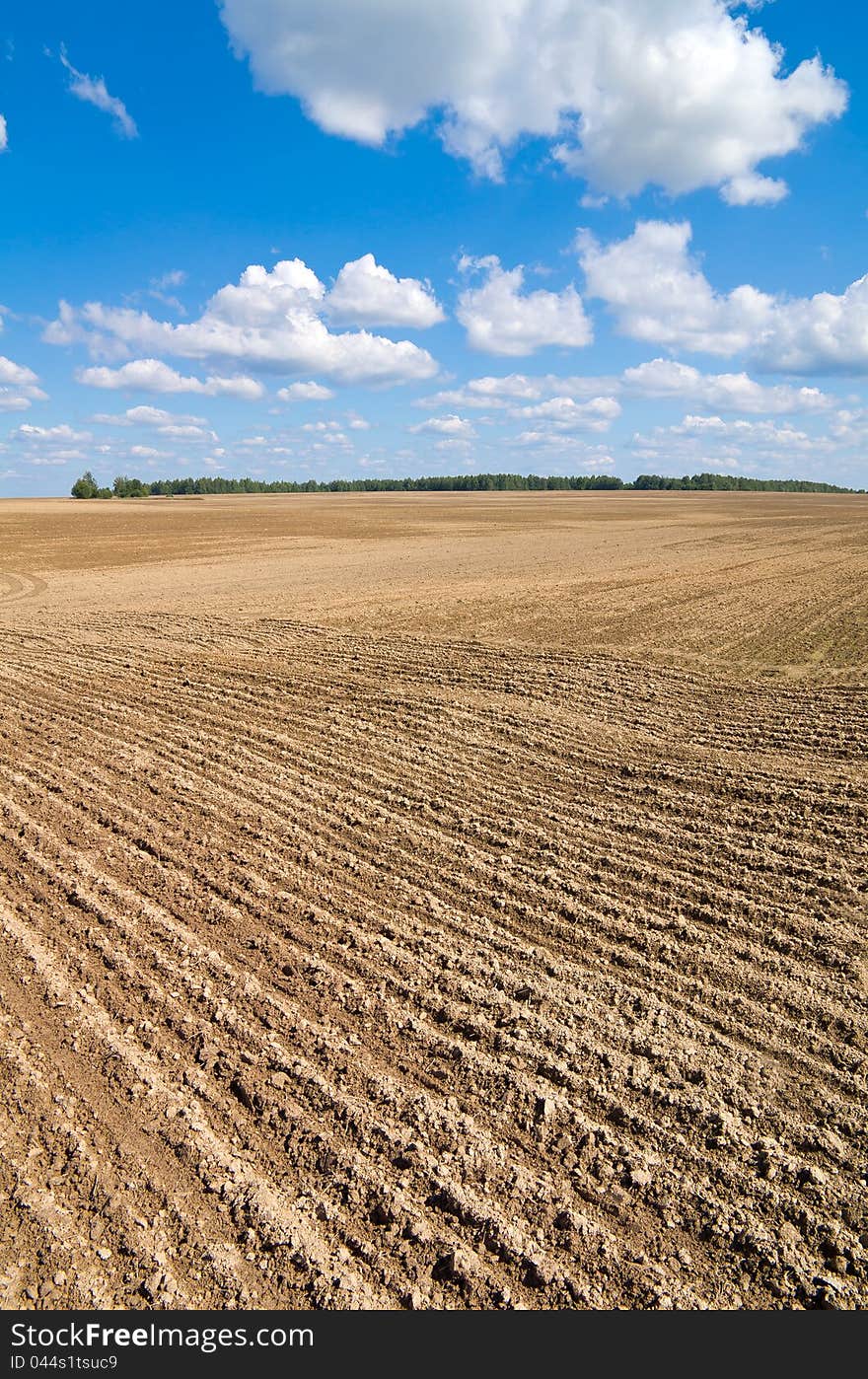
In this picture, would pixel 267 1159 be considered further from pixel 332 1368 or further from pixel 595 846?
pixel 595 846

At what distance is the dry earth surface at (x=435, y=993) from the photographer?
339 cm

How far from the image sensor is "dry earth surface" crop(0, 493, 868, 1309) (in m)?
3.39

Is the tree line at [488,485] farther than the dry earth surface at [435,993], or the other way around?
the tree line at [488,485]

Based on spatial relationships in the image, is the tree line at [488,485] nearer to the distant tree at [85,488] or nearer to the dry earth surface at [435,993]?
the distant tree at [85,488]

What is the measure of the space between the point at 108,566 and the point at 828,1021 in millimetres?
31586

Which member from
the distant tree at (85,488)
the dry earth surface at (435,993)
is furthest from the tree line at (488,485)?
the dry earth surface at (435,993)

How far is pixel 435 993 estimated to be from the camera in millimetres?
5012

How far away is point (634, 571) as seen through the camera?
92.4 ft

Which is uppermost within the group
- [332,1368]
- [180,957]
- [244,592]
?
[244,592]

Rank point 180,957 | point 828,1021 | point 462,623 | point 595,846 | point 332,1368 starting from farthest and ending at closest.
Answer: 1. point 462,623
2. point 595,846
3. point 180,957
4. point 828,1021
5. point 332,1368

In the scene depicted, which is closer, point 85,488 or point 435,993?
point 435,993

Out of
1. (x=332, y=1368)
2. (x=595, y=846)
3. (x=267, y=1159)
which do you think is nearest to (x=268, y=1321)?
(x=332, y=1368)

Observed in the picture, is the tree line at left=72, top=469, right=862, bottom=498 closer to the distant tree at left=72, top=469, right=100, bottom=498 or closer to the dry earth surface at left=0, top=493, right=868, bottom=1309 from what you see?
the distant tree at left=72, top=469, right=100, bottom=498

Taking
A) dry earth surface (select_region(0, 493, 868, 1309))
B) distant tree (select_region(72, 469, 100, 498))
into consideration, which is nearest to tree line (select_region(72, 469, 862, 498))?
distant tree (select_region(72, 469, 100, 498))
